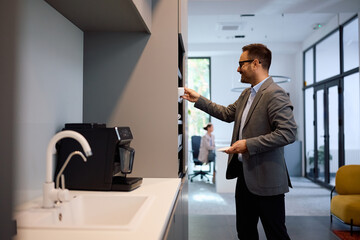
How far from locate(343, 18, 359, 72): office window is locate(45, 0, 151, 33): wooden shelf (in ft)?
15.8

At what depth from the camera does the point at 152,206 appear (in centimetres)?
139

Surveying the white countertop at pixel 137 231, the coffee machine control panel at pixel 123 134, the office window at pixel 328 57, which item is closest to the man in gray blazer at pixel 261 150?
the coffee machine control panel at pixel 123 134

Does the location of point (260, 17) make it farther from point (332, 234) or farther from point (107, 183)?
point (107, 183)

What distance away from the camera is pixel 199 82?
9.38 m

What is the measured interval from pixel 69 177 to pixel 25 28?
30.9 inches

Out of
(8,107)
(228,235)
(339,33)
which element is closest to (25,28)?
(8,107)

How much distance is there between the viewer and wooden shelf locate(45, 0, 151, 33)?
1700 millimetres

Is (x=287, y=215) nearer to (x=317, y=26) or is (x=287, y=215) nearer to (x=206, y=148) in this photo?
Result: (x=206, y=148)

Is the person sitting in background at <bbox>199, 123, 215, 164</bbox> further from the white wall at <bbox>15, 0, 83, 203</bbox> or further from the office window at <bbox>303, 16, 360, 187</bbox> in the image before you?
the white wall at <bbox>15, 0, 83, 203</bbox>

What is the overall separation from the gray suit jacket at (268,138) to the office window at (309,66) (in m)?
6.38

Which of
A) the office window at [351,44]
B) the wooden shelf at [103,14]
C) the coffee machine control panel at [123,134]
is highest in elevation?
the office window at [351,44]

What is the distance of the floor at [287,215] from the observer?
12.2 feet

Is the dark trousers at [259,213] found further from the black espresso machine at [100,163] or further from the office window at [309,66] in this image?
the office window at [309,66]

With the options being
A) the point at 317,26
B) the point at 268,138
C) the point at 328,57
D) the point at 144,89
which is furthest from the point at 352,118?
the point at 144,89
